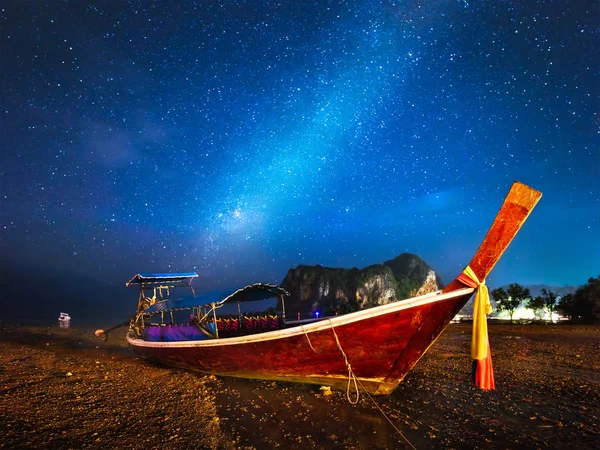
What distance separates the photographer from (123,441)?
5.93 metres

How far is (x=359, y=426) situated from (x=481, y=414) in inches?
121

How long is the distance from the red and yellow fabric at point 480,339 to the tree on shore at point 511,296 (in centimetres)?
3923

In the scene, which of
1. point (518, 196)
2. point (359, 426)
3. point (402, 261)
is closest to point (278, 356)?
point (359, 426)

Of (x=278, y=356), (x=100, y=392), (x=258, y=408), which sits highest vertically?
(x=278, y=356)

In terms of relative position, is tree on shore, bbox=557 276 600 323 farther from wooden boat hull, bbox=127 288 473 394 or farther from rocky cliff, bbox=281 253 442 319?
wooden boat hull, bbox=127 288 473 394

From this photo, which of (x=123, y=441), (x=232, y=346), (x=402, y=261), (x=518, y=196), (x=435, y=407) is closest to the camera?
(x=518, y=196)

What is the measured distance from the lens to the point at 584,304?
33.7m

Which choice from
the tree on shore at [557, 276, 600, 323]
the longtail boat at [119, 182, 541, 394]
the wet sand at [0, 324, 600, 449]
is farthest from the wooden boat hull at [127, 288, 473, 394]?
the tree on shore at [557, 276, 600, 323]

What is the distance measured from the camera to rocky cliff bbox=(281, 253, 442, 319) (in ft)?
212

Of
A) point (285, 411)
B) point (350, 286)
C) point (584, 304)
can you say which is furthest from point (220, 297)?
point (350, 286)

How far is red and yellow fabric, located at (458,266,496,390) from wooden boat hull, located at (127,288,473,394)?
8.3 inches

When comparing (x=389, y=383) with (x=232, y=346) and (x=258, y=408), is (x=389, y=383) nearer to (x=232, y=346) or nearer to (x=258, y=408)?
(x=258, y=408)

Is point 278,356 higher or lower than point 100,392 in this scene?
higher

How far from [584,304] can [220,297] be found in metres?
41.7
